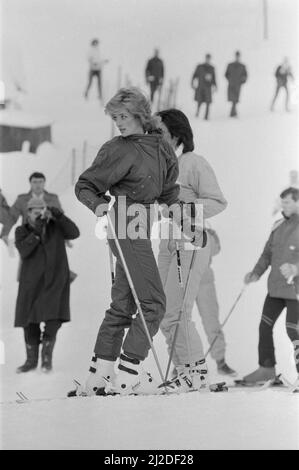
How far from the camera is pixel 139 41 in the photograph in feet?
14.0

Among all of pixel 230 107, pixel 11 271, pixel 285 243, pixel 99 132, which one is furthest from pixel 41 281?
pixel 230 107

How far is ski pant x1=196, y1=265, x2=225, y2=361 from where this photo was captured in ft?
12.6

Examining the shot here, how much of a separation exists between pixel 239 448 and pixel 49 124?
238 centimetres

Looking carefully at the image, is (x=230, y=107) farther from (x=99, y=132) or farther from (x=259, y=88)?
(x=99, y=132)

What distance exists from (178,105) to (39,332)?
137 cm

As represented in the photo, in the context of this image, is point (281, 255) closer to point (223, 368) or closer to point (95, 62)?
point (223, 368)

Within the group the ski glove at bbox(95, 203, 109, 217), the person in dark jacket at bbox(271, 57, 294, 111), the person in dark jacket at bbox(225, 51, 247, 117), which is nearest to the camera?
the ski glove at bbox(95, 203, 109, 217)

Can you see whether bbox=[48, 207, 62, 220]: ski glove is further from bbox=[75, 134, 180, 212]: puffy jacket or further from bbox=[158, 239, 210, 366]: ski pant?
bbox=[75, 134, 180, 212]: puffy jacket

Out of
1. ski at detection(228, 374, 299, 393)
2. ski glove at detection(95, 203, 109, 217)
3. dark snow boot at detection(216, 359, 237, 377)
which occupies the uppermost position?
ski glove at detection(95, 203, 109, 217)

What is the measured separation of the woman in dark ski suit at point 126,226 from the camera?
119 inches

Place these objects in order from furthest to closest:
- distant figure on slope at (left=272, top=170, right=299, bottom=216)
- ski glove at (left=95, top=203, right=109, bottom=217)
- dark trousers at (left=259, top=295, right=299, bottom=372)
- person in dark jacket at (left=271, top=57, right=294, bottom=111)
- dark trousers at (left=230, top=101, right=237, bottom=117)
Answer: dark trousers at (left=230, top=101, right=237, bottom=117)
person in dark jacket at (left=271, top=57, right=294, bottom=111)
distant figure on slope at (left=272, top=170, right=299, bottom=216)
dark trousers at (left=259, top=295, right=299, bottom=372)
ski glove at (left=95, top=203, right=109, bottom=217)

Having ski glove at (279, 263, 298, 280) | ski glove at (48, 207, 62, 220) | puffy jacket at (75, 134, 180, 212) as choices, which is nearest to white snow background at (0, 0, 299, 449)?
ski glove at (48, 207, 62, 220)

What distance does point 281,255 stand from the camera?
3.90m

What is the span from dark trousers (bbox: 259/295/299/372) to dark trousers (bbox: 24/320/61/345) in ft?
3.09
